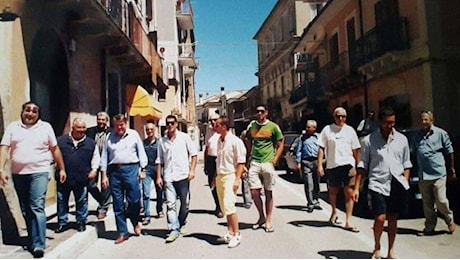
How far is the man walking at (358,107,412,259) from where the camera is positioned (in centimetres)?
479

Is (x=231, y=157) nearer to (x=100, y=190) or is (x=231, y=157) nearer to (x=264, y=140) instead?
(x=264, y=140)

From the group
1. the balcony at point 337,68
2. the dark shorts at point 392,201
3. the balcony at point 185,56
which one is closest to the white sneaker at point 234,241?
the dark shorts at point 392,201

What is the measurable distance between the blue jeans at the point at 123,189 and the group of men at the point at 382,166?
110 inches

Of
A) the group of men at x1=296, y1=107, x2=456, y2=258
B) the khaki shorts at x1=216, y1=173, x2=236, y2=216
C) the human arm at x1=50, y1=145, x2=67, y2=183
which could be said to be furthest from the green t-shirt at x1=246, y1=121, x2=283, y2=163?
the human arm at x1=50, y1=145, x2=67, y2=183

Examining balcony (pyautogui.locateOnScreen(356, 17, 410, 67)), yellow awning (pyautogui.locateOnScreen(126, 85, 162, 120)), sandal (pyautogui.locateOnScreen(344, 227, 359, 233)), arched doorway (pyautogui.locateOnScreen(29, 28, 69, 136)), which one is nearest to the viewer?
sandal (pyautogui.locateOnScreen(344, 227, 359, 233))

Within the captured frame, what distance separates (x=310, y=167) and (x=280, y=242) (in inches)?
111

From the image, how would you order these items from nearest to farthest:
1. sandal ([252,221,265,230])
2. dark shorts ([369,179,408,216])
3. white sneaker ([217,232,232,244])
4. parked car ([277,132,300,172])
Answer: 1. dark shorts ([369,179,408,216])
2. white sneaker ([217,232,232,244])
3. sandal ([252,221,265,230])
4. parked car ([277,132,300,172])

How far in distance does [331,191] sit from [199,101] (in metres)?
95.6

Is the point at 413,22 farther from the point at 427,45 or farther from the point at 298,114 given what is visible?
the point at 298,114

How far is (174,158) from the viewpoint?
20.5ft

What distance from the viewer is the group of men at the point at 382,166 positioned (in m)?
4.81

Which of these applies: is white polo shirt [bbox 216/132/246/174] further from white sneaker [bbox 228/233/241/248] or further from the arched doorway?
the arched doorway

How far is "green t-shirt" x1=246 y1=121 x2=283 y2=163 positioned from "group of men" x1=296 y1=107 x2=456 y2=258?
77 centimetres

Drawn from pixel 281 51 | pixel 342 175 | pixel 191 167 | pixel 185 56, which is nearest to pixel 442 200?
pixel 342 175
